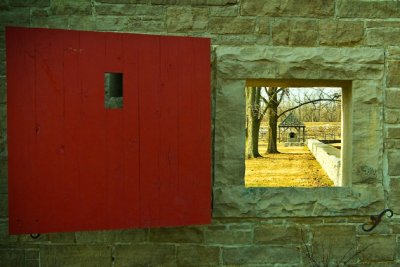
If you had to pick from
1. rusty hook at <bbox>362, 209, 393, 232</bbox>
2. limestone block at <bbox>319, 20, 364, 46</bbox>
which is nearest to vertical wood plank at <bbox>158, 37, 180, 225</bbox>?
limestone block at <bbox>319, 20, 364, 46</bbox>

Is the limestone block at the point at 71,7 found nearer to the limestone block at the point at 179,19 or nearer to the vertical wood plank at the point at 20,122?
the vertical wood plank at the point at 20,122

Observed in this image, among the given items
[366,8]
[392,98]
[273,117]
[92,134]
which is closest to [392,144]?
[392,98]

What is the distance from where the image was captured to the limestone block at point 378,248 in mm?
3381

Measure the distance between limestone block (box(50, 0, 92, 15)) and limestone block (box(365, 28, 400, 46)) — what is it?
239 centimetres

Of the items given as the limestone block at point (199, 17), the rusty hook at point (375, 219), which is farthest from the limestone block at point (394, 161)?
the limestone block at point (199, 17)

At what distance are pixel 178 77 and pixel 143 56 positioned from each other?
1.00 feet

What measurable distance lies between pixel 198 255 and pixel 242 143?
104cm

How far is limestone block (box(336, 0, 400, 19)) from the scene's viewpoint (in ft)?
10.9

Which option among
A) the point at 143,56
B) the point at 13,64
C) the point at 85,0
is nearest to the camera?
the point at 13,64

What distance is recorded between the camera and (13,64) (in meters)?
2.72

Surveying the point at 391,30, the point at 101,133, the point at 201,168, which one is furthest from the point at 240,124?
the point at 391,30

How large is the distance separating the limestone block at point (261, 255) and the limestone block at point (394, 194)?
3.04ft

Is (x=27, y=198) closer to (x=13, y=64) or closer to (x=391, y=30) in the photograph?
(x=13, y=64)

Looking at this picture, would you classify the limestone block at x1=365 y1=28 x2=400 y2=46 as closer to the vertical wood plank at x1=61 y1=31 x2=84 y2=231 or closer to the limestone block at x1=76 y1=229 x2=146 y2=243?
the vertical wood plank at x1=61 y1=31 x2=84 y2=231
